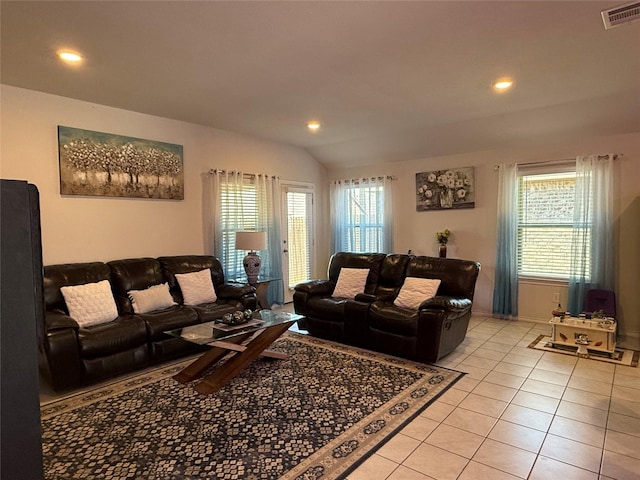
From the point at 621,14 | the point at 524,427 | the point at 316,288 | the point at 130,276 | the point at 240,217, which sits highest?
the point at 621,14

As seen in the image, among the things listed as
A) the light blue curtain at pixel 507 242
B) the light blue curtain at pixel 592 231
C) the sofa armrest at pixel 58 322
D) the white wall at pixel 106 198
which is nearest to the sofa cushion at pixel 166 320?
the sofa armrest at pixel 58 322

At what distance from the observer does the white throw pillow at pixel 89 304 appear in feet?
11.0

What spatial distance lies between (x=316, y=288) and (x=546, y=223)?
10.2 feet

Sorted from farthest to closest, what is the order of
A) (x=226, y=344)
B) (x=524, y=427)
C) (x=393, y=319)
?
(x=393, y=319) < (x=226, y=344) < (x=524, y=427)

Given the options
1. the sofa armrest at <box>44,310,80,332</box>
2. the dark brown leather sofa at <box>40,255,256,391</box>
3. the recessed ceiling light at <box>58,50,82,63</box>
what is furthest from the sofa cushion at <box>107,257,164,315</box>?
the recessed ceiling light at <box>58,50,82,63</box>

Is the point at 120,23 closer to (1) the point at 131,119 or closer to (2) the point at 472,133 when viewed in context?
(1) the point at 131,119

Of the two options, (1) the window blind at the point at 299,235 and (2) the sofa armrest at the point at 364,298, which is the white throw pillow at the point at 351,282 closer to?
(2) the sofa armrest at the point at 364,298

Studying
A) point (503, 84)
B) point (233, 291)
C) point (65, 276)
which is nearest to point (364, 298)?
point (233, 291)

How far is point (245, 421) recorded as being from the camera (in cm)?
260

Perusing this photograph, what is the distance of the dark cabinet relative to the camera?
1.00m

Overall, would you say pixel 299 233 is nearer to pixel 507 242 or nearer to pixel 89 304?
pixel 507 242

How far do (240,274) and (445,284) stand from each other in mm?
2782

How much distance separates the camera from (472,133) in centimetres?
502

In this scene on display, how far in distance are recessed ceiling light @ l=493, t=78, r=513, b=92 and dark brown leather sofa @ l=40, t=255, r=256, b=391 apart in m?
3.34
